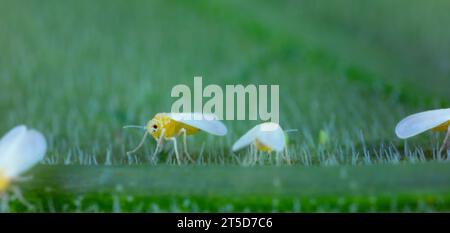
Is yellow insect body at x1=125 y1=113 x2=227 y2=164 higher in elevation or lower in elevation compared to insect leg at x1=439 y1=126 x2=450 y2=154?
higher

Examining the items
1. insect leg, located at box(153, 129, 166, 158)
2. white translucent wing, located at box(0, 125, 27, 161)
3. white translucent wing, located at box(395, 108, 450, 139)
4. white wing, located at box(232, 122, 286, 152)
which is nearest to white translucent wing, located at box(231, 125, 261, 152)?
white wing, located at box(232, 122, 286, 152)

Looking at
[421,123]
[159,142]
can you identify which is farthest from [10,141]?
[421,123]

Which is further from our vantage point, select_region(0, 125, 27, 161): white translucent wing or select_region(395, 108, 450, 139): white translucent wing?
select_region(395, 108, 450, 139): white translucent wing

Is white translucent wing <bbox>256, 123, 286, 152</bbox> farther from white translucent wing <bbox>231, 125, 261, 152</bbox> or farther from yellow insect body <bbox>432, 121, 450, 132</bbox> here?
yellow insect body <bbox>432, 121, 450, 132</bbox>

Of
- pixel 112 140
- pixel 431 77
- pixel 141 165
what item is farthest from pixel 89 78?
pixel 431 77

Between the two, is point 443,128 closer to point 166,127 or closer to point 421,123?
point 421,123
